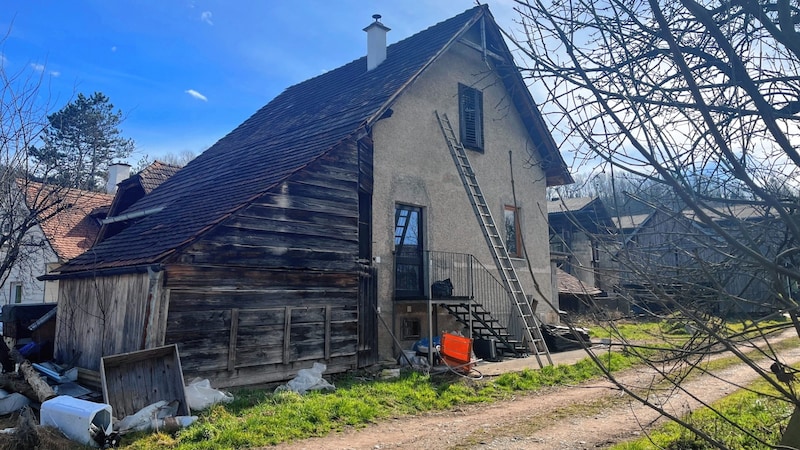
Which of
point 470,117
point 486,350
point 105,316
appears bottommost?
point 486,350

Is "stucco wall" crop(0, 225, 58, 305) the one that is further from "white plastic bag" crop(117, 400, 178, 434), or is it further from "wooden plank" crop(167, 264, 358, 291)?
"white plastic bag" crop(117, 400, 178, 434)

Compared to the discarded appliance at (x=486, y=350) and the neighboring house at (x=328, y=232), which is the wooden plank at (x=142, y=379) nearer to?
the neighboring house at (x=328, y=232)

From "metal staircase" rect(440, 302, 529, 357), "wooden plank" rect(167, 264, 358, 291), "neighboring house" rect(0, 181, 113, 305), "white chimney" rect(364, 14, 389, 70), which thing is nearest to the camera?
"wooden plank" rect(167, 264, 358, 291)

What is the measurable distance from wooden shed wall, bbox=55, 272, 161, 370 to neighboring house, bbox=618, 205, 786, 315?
7992mm

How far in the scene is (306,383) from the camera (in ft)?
32.5

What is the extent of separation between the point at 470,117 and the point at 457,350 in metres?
7.46

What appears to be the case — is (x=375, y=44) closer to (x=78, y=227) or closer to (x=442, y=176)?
(x=442, y=176)

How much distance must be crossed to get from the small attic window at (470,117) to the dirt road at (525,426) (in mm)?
7970

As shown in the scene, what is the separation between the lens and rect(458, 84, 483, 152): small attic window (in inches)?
623

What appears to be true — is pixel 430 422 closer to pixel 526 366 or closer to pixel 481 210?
pixel 526 366

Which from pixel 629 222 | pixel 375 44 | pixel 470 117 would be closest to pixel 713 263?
pixel 629 222

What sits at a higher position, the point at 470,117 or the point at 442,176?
the point at 470,117

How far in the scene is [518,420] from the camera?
825 centimetres

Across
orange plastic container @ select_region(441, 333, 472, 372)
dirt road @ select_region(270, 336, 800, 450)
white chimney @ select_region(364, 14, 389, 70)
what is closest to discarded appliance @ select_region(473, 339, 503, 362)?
orange plastic container @ select_region(441, 333, 472, 372)
